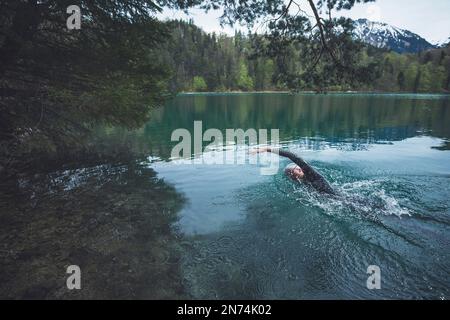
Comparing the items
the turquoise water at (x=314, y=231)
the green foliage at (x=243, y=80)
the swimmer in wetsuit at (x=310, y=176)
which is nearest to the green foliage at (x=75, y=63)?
the turquoise water at (x=314, y=231)

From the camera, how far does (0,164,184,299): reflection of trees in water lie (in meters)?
5.40

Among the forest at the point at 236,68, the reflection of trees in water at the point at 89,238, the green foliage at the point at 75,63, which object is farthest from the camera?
the forest at the point at 236,68

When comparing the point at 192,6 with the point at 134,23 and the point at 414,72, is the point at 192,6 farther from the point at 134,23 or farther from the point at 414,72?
the point at 414,72

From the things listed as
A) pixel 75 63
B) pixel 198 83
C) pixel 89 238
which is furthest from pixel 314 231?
pixel 198 83

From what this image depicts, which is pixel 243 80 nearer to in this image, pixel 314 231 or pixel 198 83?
pixel 198 83

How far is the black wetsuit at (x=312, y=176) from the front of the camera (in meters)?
9.96

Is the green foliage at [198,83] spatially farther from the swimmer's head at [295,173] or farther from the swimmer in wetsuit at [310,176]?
the swimmer in wetsuit at [310,176]

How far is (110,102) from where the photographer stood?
11.9 m

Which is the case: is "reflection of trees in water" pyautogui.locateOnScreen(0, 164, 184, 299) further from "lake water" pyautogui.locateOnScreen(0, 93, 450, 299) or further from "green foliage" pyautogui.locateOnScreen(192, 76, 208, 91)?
"green foliage" pyautogui.locateOnScreen(192, 76, 208, 91)

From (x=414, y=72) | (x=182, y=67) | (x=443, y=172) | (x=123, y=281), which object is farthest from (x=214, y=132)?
(x=414, y=72)

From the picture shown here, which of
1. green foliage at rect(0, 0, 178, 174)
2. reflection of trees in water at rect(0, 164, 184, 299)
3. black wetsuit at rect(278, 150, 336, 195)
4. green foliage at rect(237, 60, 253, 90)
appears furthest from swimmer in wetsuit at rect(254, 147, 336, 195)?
green foliage at rect(237, 60, 253, 90)

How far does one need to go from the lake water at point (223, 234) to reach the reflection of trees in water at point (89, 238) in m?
0.03

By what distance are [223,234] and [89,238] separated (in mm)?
3277

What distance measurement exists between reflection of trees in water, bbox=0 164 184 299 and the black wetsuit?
413 cm
